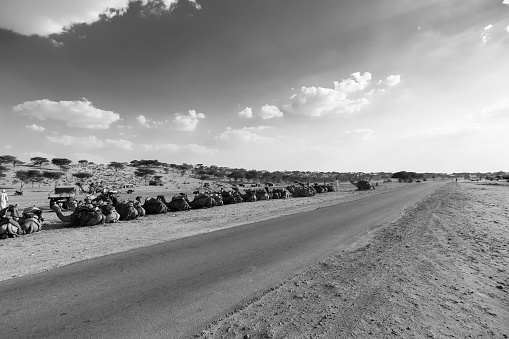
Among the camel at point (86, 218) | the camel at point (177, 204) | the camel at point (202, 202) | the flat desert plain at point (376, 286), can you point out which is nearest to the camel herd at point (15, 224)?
the flat desert plain at point (376, 286)

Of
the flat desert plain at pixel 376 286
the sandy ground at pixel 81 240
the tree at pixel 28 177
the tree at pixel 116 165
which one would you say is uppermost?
the tree at pixel 116 165

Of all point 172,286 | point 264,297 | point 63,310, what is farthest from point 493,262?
point 63,310

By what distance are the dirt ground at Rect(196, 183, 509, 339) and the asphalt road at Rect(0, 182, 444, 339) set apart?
64 centimetres

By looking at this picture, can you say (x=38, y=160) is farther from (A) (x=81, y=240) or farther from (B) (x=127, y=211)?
(A) (x=81, y=240)

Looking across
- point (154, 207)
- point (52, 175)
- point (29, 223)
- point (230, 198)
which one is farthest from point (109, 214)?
point (52, 175)

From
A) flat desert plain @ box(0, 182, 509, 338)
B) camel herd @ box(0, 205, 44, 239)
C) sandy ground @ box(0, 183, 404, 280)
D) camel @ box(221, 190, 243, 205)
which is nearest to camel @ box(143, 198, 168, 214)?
sandy ground @ box(0, 183, 404, 280)

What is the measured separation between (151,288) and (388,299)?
5.25 metres

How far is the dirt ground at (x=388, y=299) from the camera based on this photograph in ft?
14.4

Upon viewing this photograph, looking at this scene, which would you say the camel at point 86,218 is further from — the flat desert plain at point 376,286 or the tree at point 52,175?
the tree at point 52,175

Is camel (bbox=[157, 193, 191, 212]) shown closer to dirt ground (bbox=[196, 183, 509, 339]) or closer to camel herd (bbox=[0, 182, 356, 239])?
camel herd (bbox=[0, 182, 356, 239])

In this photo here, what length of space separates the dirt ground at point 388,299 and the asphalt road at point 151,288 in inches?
25.0

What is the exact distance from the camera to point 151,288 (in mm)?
6059

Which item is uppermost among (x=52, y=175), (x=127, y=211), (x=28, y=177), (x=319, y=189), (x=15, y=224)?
(x=52, y=175)

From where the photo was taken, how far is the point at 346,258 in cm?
845
